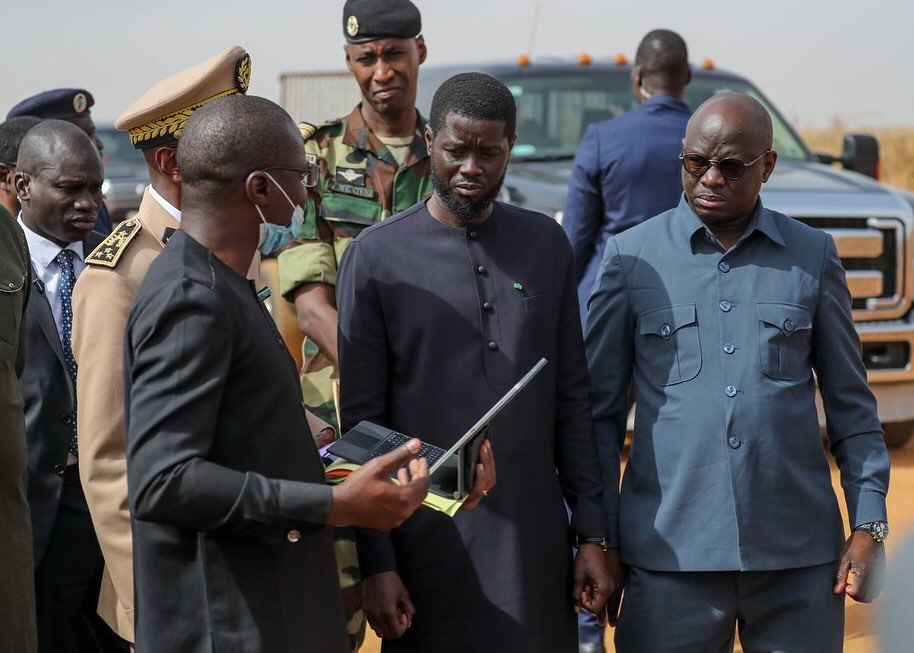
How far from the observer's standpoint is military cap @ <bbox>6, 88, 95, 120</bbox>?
19.4 feet

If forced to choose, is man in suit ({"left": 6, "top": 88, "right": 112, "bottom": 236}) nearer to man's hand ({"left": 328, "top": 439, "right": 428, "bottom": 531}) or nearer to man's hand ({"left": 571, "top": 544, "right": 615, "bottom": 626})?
man's hand ({"left": 571, "top": 544, "right": 615, "bottom": 626})

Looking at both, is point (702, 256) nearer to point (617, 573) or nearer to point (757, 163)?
point (757, 163)

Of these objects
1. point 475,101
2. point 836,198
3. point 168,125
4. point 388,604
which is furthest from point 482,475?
point 836,198

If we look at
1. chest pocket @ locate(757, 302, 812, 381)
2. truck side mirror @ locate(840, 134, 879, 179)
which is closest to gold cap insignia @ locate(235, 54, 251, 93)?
chest pocket @ locate(757, 302, 812, 381)

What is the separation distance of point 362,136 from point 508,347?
1529mm

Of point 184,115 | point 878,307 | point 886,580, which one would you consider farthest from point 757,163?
point 878,307

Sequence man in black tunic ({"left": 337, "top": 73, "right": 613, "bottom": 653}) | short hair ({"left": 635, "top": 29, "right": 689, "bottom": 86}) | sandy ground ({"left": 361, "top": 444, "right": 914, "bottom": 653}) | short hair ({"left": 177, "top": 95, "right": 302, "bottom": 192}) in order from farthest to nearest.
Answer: short hair ({"left": 635, "top": 29, "right": 689, "bottom": 86}) → sandy ground ({"left": 361, "top": 444, "right": 914, "bottom": 653}) → man in black tunic ({"left": 337, "top": 73, "right": 613, "bottom": 653}) → short hair ({"left": 177, "top": 95, "right": 302, "bottom": 192})

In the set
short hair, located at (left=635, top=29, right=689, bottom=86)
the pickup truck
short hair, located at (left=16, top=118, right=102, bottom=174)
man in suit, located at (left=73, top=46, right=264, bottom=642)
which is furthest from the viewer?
the pickup truck

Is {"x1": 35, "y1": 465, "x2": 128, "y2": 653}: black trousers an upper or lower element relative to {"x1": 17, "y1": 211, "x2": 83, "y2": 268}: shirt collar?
lower

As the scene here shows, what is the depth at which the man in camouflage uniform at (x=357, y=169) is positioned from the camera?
445cm

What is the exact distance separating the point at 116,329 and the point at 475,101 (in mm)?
1052

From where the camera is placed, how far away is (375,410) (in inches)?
134

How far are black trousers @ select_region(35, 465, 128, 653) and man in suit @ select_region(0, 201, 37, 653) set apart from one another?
0.69m

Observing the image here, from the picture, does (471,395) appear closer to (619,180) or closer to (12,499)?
(12,499)
